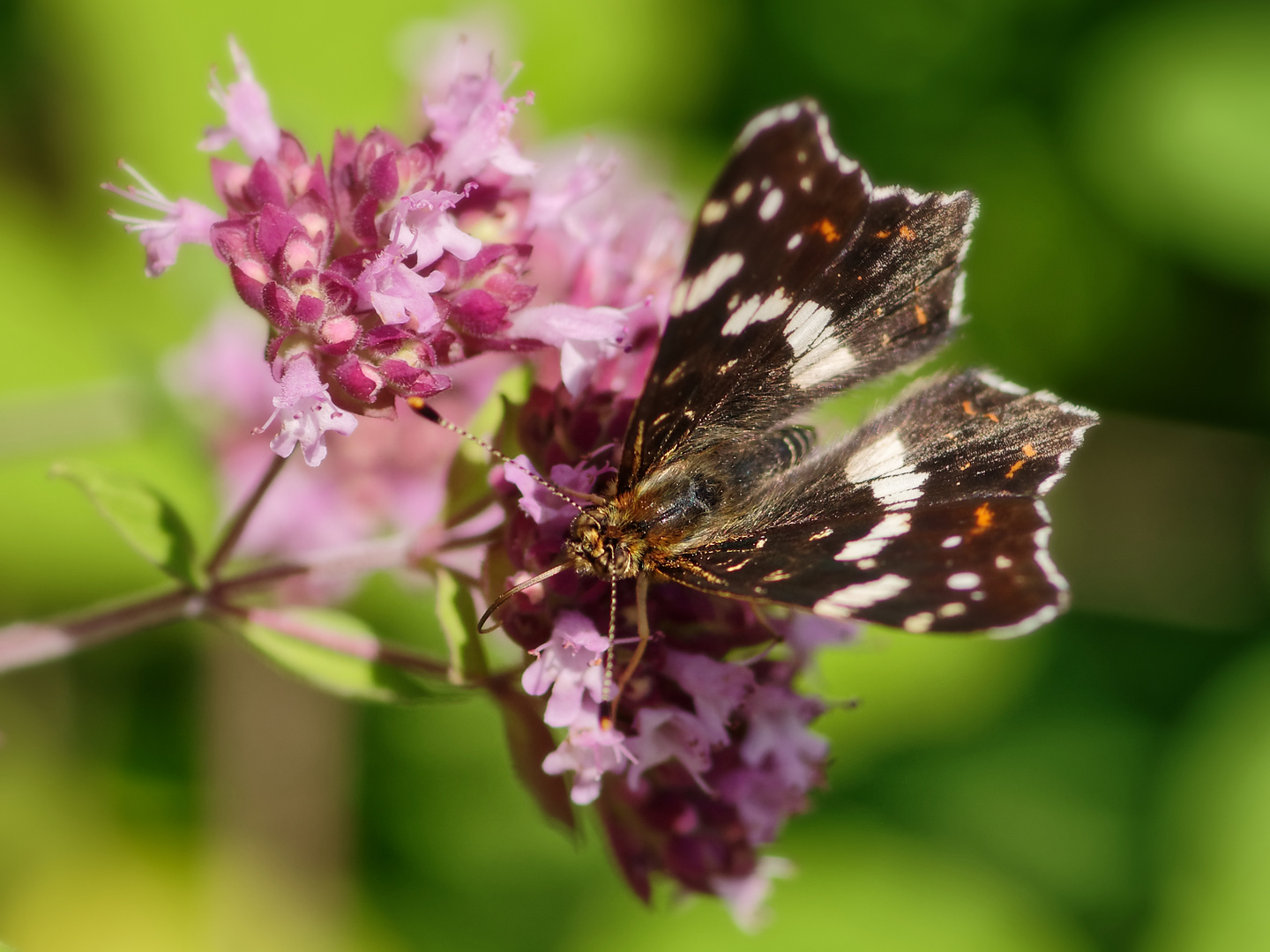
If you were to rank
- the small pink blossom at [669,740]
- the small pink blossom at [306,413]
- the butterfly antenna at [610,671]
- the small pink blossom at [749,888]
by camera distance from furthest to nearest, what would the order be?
1. the small pink blossom at [749,888]
2. the small pink blossom at [669,740]
3. the butterfly antenna at [610,671]
4. the small pink blossom at [306,413]

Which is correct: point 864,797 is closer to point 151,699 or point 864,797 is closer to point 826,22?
point 151,699

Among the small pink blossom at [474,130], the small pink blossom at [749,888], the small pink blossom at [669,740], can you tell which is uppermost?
the small pink blossom at [474,130]

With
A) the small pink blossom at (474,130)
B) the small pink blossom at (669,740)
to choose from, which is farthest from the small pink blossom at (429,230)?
the small pink blossom at (669,740)

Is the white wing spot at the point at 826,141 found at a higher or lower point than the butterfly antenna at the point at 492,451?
higher

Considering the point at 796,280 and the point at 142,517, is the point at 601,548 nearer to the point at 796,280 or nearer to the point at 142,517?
the point at 796,280

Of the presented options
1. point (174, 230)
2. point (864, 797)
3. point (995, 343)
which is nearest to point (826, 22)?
point (995, 343)

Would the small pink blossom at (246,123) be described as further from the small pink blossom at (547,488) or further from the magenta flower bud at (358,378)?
the small pink blossom at (547,488)

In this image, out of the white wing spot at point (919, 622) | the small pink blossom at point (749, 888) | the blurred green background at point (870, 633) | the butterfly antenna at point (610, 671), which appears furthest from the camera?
the blurred green background at point (870, 633)
